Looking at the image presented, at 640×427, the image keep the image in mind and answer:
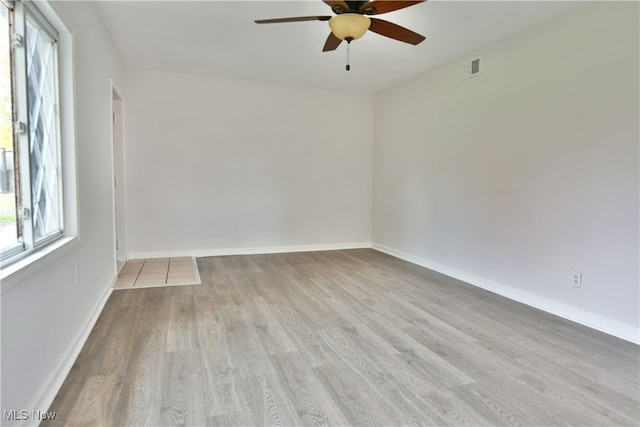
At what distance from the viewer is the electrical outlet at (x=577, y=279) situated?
297cm

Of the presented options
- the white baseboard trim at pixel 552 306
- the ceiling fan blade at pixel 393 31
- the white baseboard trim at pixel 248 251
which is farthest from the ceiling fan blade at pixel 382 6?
the white baseboard trim at pixel 248 251

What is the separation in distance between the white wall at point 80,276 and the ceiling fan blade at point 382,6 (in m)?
1.81

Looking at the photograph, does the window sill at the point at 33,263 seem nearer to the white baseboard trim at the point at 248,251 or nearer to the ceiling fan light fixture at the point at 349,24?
the ceiling fan light fixture at the point at 349,24

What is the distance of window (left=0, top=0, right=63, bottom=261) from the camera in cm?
165

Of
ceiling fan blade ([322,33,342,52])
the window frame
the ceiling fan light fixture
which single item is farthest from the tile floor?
the ceiling fan light fixture

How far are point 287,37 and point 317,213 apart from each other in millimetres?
2803

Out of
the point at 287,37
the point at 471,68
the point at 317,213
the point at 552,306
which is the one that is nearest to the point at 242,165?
the point at 317,213

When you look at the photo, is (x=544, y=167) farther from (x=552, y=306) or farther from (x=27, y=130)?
(x=27, y=130)

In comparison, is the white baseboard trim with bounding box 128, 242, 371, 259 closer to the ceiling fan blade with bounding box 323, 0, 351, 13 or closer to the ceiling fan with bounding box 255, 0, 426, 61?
the ceiling fan with bounding box 255, 0, 426, 61

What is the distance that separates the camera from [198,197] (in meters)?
5.11

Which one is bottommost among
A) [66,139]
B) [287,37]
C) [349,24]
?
[66,139]

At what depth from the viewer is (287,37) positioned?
3578 mm

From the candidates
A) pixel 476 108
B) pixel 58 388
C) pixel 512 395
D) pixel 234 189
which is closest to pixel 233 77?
pixel 234 189

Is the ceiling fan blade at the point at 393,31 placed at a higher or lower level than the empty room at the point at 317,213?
higher
